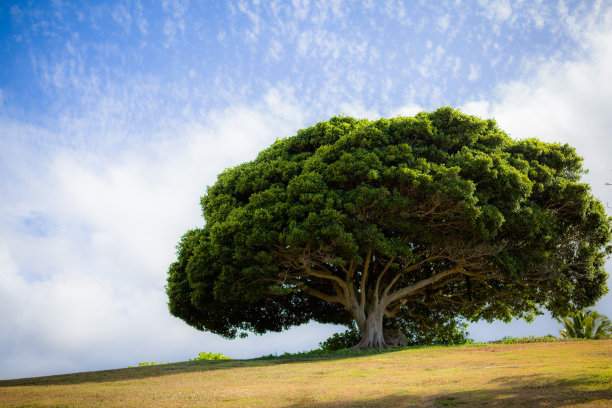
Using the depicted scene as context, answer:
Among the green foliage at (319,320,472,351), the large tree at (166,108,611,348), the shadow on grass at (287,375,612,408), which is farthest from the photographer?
the green foliage at (319,320,472,351)

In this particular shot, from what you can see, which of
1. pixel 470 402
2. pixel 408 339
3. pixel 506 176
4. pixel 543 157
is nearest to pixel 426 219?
pixel 506 176

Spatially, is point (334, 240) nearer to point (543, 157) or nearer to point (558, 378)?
point (558, 378)

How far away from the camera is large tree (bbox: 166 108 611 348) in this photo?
18500 mm

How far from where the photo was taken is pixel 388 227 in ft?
64.3

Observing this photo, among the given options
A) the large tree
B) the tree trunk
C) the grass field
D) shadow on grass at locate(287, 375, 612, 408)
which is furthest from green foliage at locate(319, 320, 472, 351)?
shadow on grass at locate(287, 375, 612, 408)

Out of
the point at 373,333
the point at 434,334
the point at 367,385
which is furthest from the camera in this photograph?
the point at 434,334

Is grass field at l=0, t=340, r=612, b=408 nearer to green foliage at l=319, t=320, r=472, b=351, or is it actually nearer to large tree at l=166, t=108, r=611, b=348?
large tree at l=166, t=108, r=611, b=348

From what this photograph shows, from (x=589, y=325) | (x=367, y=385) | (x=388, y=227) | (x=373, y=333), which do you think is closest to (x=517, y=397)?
(x=367, y=385)

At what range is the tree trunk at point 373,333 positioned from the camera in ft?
71.4

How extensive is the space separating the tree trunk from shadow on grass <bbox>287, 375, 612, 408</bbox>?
1300cm

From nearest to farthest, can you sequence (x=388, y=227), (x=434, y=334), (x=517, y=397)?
(x=517, y=397)
(x=388, y=227)
(x=434, y=334)

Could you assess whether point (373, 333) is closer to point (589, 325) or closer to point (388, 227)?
point (388, 227)

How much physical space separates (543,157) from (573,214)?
3.05m

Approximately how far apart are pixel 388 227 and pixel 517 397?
12.1 m
